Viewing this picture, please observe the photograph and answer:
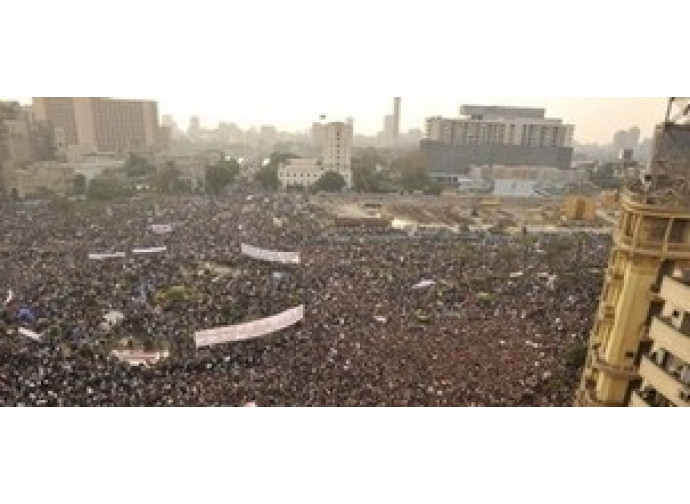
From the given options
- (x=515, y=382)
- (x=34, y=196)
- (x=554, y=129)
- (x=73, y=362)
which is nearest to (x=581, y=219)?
(x=554, y=129)

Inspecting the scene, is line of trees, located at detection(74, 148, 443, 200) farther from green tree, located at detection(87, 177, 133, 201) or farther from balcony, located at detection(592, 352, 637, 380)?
balcony, located at detection(592, 352, 637, 380)

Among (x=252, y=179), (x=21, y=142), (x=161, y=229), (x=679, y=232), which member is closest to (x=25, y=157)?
(x=21, y=142)

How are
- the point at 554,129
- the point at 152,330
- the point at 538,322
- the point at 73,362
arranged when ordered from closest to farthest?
the point at 73,362 < the point at 152,330 < the point at 538,322 < the point at 554,129

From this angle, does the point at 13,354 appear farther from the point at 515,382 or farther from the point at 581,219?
the point at 581,219

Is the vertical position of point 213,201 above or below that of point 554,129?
below

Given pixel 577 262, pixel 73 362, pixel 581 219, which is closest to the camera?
pixel 73 362

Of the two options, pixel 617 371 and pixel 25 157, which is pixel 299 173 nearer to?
pixel 25 157
